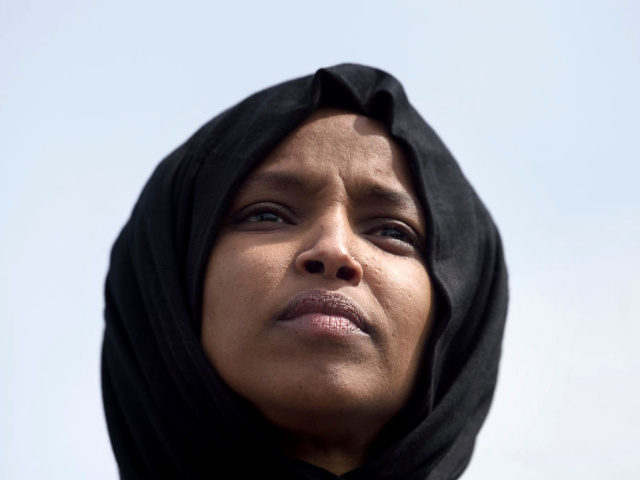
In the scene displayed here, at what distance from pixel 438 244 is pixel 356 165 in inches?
17.3

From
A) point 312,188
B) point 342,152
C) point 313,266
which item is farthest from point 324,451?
point 342,152

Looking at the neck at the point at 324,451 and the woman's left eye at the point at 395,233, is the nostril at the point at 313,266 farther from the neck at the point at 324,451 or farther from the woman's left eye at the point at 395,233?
the neck at the point at 324,451

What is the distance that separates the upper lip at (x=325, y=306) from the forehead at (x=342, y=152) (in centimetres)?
55

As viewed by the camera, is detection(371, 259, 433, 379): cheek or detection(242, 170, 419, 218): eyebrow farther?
detection(242, 170, 419, 218): eyebrow

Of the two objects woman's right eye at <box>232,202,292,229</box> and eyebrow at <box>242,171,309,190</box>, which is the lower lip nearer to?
woman's right eye at <box>232,202,292,229</box>

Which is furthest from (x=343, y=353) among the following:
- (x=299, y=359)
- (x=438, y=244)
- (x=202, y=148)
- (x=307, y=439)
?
(x=202, y=148)

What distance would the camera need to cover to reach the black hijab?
439 centimetres

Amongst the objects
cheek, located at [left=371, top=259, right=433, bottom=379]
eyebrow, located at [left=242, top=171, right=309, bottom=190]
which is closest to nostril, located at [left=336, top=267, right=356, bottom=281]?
cheek, located at [left=371, top=259, right=433, bottom=379]

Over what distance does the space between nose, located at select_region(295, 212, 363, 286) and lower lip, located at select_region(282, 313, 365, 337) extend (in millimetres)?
162

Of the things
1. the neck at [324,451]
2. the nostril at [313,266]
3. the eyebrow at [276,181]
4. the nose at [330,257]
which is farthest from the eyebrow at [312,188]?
the neck at [324,451]

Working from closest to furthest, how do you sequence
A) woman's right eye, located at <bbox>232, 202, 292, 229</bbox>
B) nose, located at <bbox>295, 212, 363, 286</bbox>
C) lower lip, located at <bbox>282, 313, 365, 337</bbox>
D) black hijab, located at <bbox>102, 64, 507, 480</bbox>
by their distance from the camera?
lower lip, located at <bbox>282, 313, 365, 337</bbox>, nose, located at <bbox>295, 212, 363, 286</bbox>, black hijab, located at <bbox>102, 64, 507, 480</bbox>, woman's right eye, located at <bbox>232, 202, 292, 229</bbox>

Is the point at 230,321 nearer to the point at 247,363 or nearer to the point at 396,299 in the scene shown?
the point at 247,363

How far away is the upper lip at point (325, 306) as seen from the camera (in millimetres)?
4160

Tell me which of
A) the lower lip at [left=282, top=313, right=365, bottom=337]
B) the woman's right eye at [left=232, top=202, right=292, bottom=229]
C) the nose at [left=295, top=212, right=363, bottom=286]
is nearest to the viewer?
the lower lip at [left=282, top=313, right=365, bottom=337]
